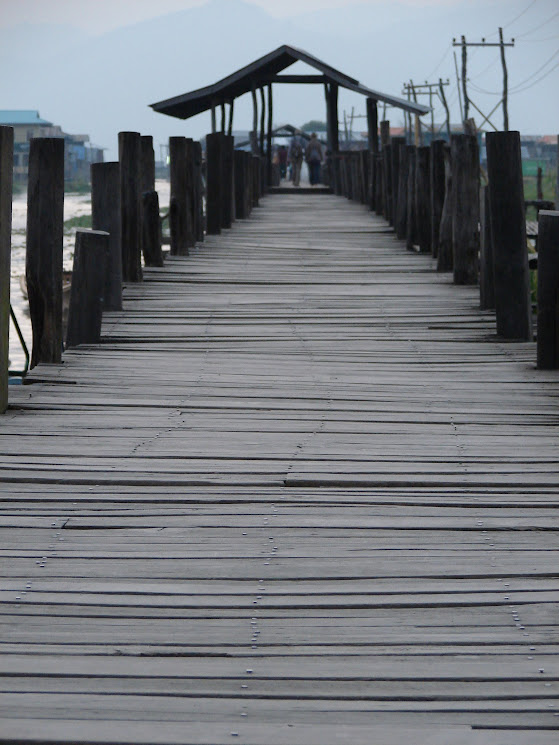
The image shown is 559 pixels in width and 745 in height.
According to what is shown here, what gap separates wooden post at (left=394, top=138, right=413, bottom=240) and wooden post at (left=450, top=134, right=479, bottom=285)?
3453mm

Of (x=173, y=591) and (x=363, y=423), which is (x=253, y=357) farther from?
(x=173, y=591)

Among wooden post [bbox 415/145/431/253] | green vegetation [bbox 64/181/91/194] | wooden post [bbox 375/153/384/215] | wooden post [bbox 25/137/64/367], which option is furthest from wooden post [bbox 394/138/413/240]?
green vegetation [bbox 64/181/91/194]

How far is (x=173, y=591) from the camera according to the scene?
2982 mm

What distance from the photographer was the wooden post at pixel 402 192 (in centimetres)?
1293

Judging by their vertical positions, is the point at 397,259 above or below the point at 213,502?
above

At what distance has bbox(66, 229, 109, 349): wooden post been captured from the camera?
6.66m

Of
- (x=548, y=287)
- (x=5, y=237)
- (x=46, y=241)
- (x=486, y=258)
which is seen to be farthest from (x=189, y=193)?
(x=5, y=237)

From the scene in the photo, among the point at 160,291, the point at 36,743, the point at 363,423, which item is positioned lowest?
the point at 36,743

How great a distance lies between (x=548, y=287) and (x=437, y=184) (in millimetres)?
4957

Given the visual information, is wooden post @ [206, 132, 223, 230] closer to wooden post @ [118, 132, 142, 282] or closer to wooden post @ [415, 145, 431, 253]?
wooden post @ [415, 145, 431, 253]

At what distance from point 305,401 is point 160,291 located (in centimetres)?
395

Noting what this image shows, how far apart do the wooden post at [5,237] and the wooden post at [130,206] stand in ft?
14.1

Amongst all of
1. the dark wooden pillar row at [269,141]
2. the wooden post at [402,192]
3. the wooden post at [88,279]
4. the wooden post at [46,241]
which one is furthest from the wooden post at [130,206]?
the dark wooden pillar row at [269,141]

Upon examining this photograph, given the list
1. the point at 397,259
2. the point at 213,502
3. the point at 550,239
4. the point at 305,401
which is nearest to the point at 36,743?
the point at 213,502
